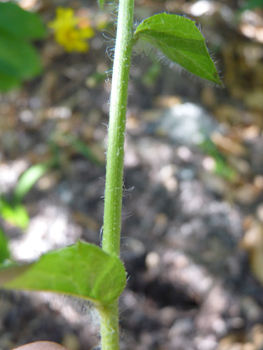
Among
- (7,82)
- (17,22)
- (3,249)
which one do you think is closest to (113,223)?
(3,249)

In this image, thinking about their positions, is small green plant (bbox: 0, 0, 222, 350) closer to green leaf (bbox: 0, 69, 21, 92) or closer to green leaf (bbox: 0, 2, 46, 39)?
green leaf (bbox: 0, 69, 21, 92)

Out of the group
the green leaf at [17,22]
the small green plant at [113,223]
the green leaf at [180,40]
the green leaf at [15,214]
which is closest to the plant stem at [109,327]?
the small green plant at [113,223]

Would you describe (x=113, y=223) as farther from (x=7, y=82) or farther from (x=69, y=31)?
(x=69, y=31)

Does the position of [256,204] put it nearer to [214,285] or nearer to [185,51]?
[214,285]

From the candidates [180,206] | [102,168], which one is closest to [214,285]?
[180,206]

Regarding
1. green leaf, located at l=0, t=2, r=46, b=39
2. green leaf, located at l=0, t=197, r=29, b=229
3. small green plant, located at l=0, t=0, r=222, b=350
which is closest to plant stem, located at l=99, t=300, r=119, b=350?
small green plant, located at l=0, t=0, r=222, b=350

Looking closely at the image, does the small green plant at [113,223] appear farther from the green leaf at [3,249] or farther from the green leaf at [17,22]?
the green leaf at [17,22]

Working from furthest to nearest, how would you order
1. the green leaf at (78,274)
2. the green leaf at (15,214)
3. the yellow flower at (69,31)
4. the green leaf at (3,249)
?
the yellow flower at (69,31) → the green leaf at (15,214) → the green leaf at (3,249) → the green leaf at (78,274)
